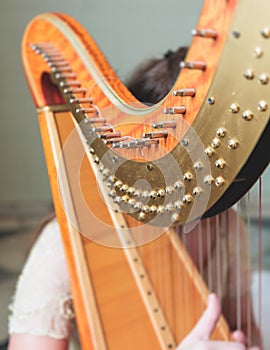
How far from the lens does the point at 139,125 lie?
47cm

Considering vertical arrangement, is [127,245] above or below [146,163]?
below

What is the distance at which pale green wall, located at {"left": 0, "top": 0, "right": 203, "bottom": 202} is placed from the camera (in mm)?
2539

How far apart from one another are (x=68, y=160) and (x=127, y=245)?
0.58 feet

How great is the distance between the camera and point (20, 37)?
9.21 feet

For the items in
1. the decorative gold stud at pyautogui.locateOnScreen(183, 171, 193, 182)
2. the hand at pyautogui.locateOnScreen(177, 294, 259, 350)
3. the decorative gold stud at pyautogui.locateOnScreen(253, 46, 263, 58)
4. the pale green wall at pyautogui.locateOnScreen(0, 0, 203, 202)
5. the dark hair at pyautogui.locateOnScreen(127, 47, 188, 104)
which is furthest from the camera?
the pale green wall at pyautogui.locateOnScreen(0, 0, 203, 202)

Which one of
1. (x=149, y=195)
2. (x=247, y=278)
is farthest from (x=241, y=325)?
(x=149, y=195)

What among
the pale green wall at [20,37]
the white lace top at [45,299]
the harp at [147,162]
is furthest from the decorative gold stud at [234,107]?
the pale green wall at [20,37]

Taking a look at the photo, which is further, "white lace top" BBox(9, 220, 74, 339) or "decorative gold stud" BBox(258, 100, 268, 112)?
"white lace top" BBox(9, 220, 74, 339)

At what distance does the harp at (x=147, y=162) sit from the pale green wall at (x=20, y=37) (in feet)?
5.35

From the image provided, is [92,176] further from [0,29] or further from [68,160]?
[0,29]

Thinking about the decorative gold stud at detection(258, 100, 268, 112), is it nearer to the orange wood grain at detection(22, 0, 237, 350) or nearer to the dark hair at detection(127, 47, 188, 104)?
the orange wood grain at detection(22, 0, 237, 350)

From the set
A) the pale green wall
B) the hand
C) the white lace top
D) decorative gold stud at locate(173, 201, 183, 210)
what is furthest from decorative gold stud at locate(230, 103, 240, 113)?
the pale green wall

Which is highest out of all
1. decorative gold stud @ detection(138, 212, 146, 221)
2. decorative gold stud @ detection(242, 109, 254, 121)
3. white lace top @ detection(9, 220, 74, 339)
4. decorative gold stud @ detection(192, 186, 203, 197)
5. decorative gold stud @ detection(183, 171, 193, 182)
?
decorative gold stud @ detection(242, 109, 254, 121)

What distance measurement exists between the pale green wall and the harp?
1.63 m
